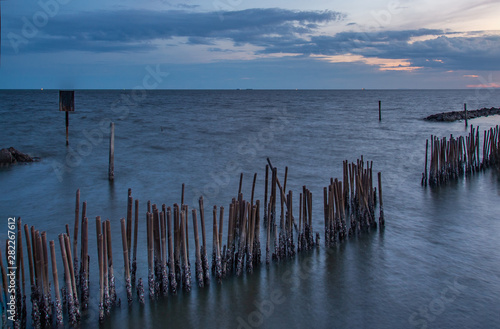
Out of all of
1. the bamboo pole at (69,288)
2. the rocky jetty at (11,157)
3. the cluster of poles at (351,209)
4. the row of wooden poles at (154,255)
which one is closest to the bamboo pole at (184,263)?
the row of wooden poles at (154,255)

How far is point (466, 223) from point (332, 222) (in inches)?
208

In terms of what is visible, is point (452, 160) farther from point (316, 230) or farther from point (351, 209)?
point (316, 230)

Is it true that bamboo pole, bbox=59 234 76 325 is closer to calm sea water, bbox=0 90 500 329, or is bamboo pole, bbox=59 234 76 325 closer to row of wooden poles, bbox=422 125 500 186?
calm sea water, bbox=0 90 500 329

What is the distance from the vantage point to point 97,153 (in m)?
26.5

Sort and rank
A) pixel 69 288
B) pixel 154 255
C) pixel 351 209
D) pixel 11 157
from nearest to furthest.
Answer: pixel 69 288
pixel 154 255
pixel 351 209
pixel 11 157

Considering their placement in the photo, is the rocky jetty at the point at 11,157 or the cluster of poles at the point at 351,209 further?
the rocky jetty at the point at 11,157

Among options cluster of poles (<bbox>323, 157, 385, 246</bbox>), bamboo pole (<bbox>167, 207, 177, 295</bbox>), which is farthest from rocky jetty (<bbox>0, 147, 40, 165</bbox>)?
cluster of poles (<bbox>323, 157, 385, 246</bbox>)

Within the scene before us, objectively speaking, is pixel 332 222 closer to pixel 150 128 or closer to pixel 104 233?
pixel 104 233

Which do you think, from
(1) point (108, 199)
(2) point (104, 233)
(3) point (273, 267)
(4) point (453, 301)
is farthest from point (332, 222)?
(1) point (108, 199)

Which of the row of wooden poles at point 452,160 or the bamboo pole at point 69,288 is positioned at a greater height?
the row of wooden poles at point 452,160

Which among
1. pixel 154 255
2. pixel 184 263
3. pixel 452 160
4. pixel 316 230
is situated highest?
pixel 452 160

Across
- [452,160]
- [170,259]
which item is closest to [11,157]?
[170,259]

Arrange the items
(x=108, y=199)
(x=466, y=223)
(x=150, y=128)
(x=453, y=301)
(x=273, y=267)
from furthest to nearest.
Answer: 1. (x=150, y=128)
2. (x=108, y=199)
3. (x=466, y=223)
4. (x=273, y=267)
5. (x=453, y=301)

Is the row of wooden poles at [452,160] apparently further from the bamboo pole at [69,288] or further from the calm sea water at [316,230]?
the bamboo pole at [69,288]
